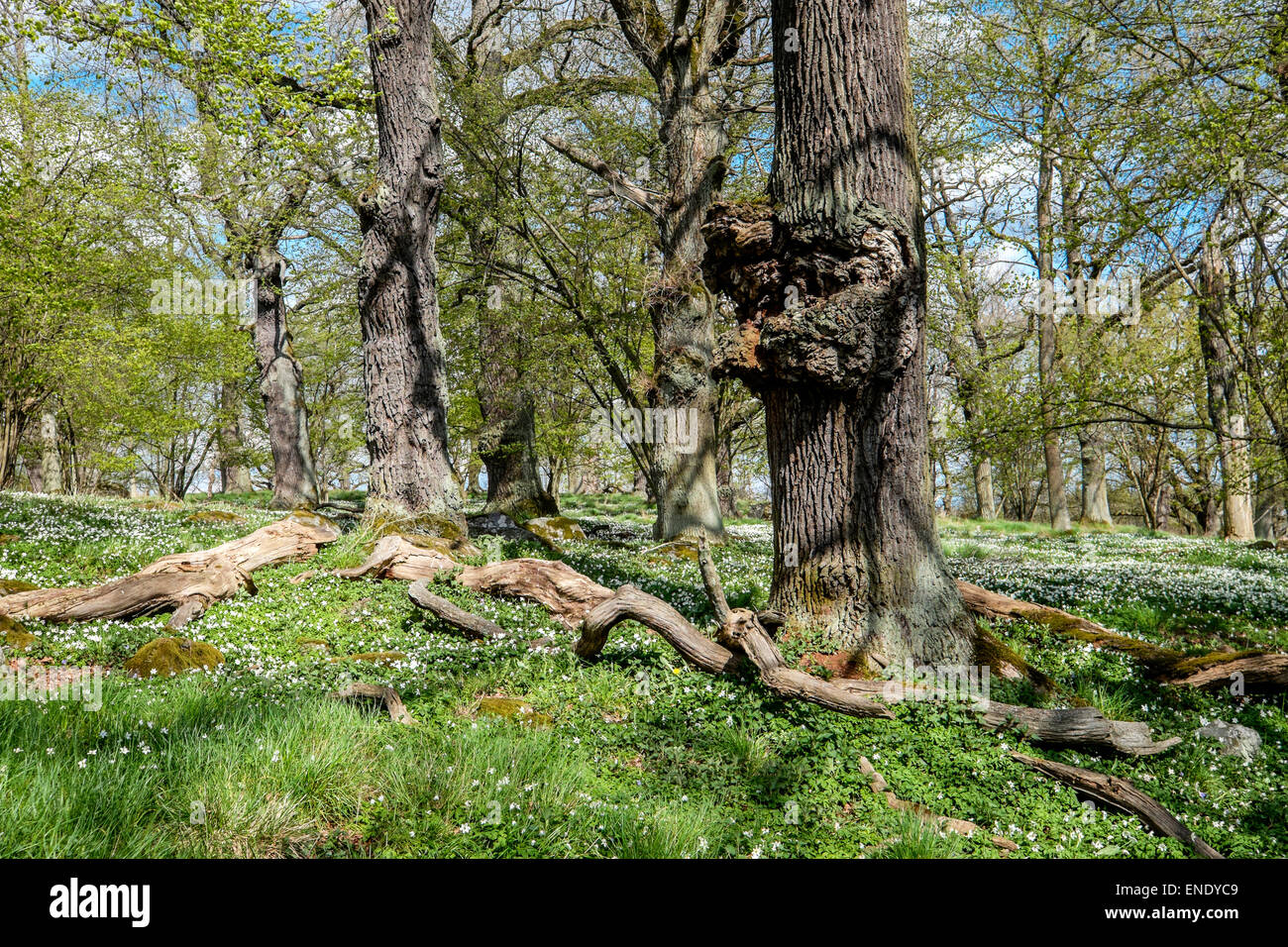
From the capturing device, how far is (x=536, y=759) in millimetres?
3568

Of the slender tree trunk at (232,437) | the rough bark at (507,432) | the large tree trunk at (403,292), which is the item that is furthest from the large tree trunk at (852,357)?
the slender tree trunk at (232,437)

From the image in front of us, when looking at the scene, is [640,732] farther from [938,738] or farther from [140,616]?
[140,616]

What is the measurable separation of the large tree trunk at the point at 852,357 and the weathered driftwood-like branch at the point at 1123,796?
1125 millimetres

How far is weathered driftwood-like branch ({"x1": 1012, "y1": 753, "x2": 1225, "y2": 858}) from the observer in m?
3.50

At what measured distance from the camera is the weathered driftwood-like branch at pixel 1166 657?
521cm

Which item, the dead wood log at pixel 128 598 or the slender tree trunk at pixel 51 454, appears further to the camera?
the slender tree trunk at pixel 51 454

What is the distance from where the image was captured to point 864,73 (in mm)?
5363

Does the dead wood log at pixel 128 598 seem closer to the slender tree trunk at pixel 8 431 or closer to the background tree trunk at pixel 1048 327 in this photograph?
the slender tree trunk at pixel 8 431

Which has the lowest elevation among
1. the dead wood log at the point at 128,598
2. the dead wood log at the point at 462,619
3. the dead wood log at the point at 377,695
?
the dead wood log at the point at 377,695

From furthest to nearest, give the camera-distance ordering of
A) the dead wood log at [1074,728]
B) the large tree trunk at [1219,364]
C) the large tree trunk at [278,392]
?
the large tree trunk at [278,392] → the large tree trunk at [1219,364] → the dead wood log at [1074,728]

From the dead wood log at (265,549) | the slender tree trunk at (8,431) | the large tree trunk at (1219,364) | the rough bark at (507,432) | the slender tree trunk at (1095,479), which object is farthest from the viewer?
the slender tree trunk at (1095,479)

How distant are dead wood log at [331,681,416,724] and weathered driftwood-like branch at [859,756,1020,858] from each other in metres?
2.75

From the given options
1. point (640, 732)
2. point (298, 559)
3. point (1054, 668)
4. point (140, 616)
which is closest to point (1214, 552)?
point (1054, 668)

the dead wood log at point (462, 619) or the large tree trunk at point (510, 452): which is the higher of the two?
the large tree trunk at point (510, 452)
